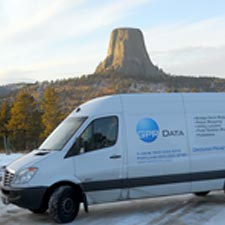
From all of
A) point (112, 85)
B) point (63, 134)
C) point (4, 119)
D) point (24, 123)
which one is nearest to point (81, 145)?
point (63, 134)

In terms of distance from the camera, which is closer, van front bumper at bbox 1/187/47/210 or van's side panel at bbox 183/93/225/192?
van front bumper at bbox 1/187/47/210

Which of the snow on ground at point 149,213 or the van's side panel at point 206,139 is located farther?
the van's side panel at point 206,139

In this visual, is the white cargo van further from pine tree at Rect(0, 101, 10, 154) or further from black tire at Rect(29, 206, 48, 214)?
pine tree at Rect(0, 101, 10, 154)

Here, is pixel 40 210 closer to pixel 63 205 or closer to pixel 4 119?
pixel 63 205

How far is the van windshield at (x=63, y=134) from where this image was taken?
8.58 metres

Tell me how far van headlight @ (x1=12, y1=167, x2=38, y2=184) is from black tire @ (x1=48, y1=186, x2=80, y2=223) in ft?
1.70

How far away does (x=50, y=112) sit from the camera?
57.3 meters

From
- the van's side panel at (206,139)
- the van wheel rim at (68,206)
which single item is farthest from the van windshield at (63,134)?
the van's side panel at (206,139)

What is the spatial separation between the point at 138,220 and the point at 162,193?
41.2 inches

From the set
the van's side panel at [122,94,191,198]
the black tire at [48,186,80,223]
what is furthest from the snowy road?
the van's side panel at [122,94,191,198]

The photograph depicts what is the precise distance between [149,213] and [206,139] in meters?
2.00

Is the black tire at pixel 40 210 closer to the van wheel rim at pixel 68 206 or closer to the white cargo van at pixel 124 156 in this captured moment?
the white cargo van at pixel 124 156

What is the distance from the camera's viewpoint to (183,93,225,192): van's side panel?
367 inches

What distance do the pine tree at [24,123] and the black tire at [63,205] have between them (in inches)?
1881
